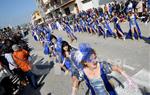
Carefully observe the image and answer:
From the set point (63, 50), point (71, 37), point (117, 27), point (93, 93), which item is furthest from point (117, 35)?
point (93, 93)

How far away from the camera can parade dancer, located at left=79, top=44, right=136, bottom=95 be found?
12.2 ft

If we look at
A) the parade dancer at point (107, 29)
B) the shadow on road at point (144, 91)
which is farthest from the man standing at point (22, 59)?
the parade dancer at point (107, 29)

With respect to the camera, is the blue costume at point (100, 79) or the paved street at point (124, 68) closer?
the blue costume at point (100, 79)

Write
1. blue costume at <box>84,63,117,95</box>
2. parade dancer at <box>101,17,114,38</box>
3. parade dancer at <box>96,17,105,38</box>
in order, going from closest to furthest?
1. blue costume at <box>84,63,117,95</box>
2. parade dancer at <box>101,17,114,38</box>
3. parade dancer at <box>96,17,105,38</box>

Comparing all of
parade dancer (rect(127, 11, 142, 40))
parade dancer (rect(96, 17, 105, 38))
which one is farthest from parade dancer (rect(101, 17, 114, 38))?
parade dancer (rect(127, 11, 142, 40))

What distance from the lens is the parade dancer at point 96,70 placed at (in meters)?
3.73

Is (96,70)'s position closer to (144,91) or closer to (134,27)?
(144,91)

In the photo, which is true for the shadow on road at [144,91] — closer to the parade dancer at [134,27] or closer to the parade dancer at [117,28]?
the parade dancer at [134,27]

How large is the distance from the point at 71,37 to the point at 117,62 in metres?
10.2

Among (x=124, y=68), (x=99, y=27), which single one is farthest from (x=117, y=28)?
(x=124, y=68)

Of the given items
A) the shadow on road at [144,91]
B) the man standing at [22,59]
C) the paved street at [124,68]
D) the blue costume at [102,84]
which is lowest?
→ the paved street at [124,68]

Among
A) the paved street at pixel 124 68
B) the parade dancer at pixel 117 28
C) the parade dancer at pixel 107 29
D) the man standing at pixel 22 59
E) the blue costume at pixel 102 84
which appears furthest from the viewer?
the parade dancer at pixel 107 29

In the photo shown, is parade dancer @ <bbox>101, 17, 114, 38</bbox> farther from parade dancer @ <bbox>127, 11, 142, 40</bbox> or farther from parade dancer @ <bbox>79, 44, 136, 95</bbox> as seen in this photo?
parade dancer @ <bbox>79, 44, 136, 95</bbox>

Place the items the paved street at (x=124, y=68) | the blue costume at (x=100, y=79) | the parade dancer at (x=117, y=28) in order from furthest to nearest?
the parade dancer at (x=117, y=28)
the paved street at (x=124, y=68)
the blue costume at (x=100, y=79)
